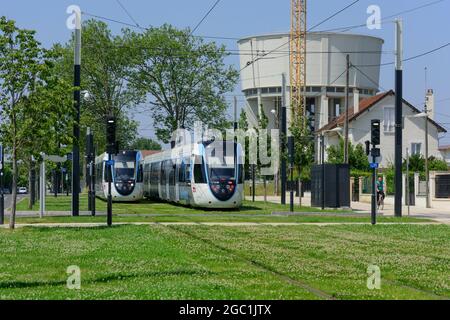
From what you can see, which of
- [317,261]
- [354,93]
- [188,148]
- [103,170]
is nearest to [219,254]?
[317,261]

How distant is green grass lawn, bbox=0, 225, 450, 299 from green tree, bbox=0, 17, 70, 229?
2.87 meters

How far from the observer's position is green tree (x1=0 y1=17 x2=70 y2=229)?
80.0 feet

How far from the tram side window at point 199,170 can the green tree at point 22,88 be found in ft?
51.6

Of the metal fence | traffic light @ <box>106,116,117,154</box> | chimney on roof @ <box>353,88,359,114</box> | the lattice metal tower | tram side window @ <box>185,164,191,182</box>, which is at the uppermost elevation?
the lattice metal tower

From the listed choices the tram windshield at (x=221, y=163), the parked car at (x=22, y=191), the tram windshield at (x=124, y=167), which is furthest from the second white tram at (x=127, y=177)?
the parked car at (x=22, y=191)

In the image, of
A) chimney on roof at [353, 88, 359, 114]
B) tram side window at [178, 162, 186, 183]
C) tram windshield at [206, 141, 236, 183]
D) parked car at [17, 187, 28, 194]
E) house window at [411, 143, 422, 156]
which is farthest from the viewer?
parked car at [17, 187, 28, 194]

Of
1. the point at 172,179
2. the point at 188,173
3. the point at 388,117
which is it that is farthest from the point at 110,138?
the point at 388,117

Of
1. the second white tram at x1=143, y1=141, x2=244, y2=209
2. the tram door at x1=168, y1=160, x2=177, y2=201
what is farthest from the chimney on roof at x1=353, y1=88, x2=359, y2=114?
the second white tram at x1=143, y1=141, x2=244, y2=209

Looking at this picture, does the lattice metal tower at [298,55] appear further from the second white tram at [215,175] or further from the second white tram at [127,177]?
the second white tram at [215,175]

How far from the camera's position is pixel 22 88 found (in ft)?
80.9

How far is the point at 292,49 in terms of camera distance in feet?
329

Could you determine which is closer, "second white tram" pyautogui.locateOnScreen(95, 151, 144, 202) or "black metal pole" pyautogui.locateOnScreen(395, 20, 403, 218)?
"black metal pole" pyautogui.locateOnScreen(395, 20, 403, 218)

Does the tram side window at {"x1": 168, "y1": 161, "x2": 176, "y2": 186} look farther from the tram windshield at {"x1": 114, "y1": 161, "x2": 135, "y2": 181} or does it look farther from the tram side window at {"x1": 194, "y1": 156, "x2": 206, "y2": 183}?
the tram side window at {"x1": 194, "y1": 156, "x2": 206, "y2": 183}

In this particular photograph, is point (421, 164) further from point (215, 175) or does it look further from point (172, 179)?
point (215, 175)
